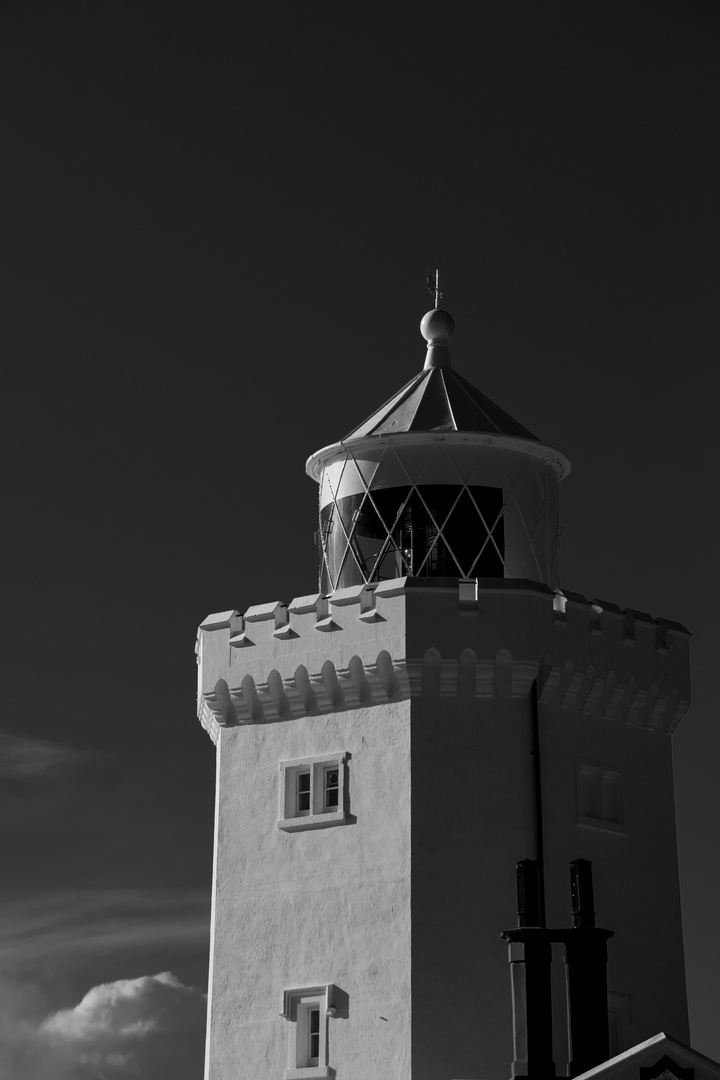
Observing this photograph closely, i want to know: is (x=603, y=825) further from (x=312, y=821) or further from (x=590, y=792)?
(x=312, y=821)

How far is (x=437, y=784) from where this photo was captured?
25.6 meters

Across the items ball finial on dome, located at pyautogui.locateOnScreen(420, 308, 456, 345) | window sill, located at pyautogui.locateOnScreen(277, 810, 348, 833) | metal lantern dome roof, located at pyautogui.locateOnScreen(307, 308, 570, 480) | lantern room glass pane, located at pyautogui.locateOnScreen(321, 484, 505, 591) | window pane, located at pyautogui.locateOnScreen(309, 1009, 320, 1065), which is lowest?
window pane, located at pyautogui.locateOnScreen(309, 1009, 320, 1065)

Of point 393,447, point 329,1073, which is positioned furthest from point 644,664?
point 329,1073

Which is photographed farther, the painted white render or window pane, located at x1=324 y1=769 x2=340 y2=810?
window pane, located at x1=324 y1=769 x2=340 y2=810

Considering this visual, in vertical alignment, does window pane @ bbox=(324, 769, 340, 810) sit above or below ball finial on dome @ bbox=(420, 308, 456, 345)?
below

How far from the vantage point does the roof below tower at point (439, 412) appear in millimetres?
27453

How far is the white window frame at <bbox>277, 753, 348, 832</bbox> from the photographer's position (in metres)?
26.1

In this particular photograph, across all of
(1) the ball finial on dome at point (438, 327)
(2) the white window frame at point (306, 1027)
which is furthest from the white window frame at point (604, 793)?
(1) the ball finial on dome at point (438, 327)

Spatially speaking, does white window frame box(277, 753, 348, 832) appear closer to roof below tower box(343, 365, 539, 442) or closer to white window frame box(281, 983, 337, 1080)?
white window frame box(281, 983, 337, 1080)

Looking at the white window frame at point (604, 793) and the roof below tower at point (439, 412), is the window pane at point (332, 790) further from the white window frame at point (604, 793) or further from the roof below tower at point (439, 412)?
the roof below tower at point (439, 412)

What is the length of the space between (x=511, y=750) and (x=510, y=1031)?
342cm

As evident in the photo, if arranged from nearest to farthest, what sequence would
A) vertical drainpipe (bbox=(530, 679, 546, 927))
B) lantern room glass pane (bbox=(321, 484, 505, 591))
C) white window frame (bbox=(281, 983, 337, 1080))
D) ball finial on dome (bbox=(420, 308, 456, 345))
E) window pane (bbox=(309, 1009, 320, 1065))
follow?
white window frame (bbox=(281, 983, 337, 1080)), window pane (bbox=(309, 1009, 320, 1065)), vertical drainpipe (bbox=(530, 679, 546, 927)), lantern room glass pane (bbox=(321, 484, 505, 591)), ball finial on dome (bbox=(420, 308, 456, 345))

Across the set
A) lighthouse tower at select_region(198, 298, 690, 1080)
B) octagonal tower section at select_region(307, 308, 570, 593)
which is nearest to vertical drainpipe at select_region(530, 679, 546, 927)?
lighthouse tower at select_region(198, 298, 690, 1080)

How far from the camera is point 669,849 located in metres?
27.4
